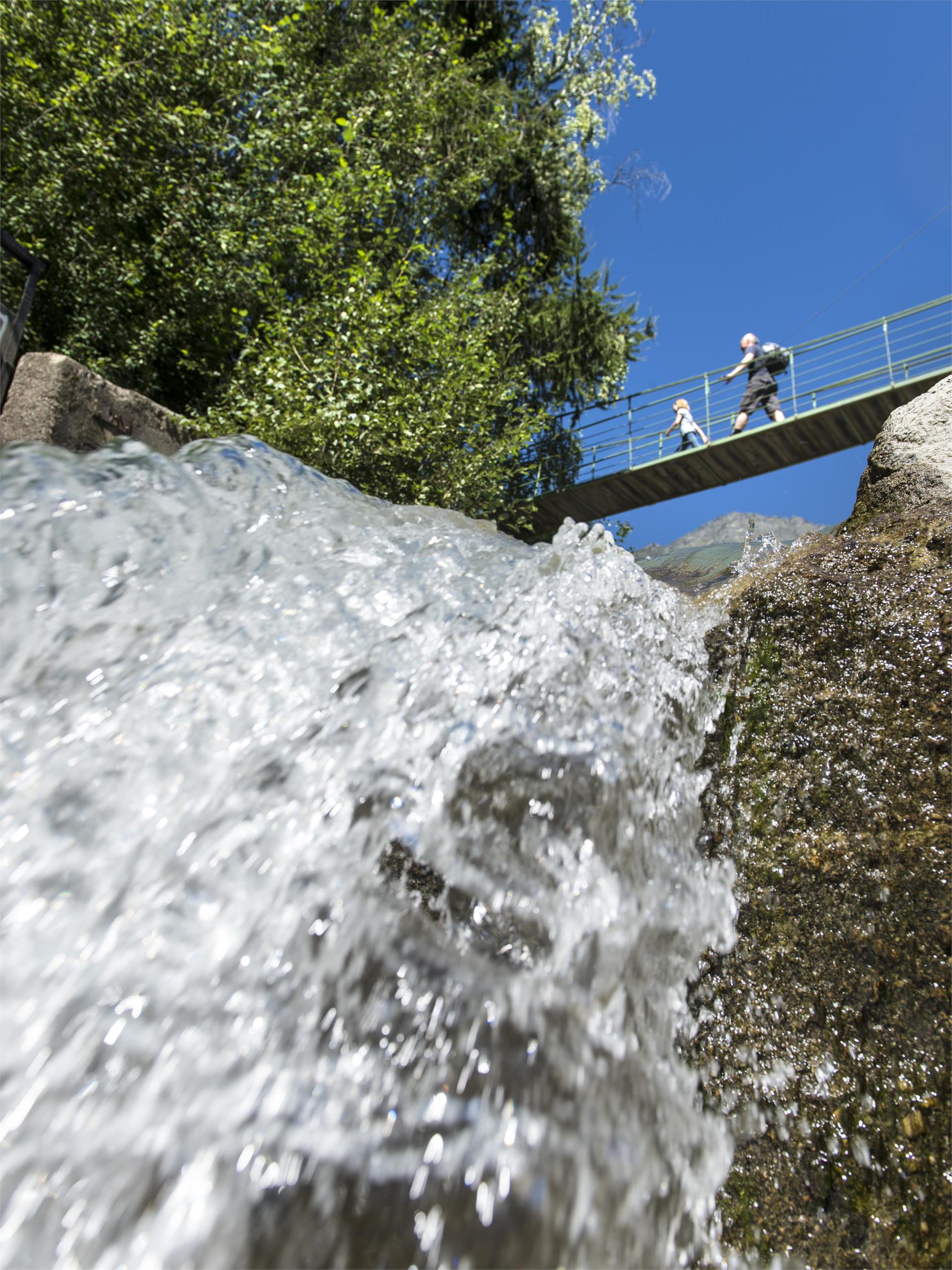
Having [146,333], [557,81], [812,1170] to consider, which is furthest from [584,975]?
[557,81]

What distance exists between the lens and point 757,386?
10.8 meters

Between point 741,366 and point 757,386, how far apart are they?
39 centimetres

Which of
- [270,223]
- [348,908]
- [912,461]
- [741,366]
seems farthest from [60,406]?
[741,366]

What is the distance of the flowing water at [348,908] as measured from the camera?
1.51 metres

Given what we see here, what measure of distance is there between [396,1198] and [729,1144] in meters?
0.72

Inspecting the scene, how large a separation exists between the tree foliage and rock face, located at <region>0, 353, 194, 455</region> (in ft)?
7.74

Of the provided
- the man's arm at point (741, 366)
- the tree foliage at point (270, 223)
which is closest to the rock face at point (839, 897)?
the tree foliage at point (270, 223)

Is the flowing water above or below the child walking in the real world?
below

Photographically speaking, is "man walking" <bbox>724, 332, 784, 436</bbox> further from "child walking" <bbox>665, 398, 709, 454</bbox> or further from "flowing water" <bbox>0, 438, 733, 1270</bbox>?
"flowing water" <bbox>0, 438, 733, 1270</bbox>

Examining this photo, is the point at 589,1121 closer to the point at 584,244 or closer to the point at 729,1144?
the point at 729,1144

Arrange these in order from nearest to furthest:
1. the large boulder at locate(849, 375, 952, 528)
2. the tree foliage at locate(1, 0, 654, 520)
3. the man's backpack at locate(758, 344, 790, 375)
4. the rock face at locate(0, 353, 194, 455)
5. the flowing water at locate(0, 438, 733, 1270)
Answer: the flowing water at locate(0, 438, 733, 1270) < the large boulder at locate(849, 375, 952, 528) < the rock face at locate(0, 353, 194, 455) < the tree foliage at locate(1, 0, 654, 520) < the man's backpack at locate(758, 344, 790, 375)

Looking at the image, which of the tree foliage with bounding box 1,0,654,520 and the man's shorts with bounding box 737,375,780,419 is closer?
the tree foliage with bounding box 1,0,654,520

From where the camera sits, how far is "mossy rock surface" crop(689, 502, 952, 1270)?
64.3 inches

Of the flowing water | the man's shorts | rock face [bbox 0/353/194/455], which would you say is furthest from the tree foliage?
the flowing water
